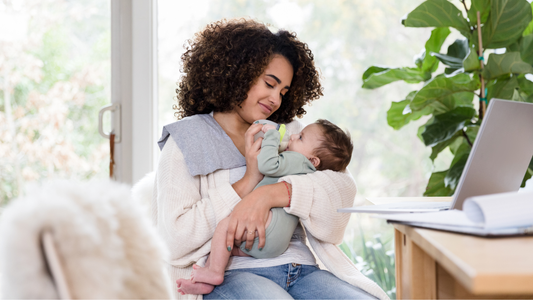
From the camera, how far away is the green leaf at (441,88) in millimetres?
1850

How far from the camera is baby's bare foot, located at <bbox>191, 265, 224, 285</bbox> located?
121cm

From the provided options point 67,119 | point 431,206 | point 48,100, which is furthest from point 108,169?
point 431,206

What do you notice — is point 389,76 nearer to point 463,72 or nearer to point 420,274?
point 463,72

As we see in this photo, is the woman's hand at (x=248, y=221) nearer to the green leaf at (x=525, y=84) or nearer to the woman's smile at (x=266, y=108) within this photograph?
the woman's smile at (x=266, y=108)

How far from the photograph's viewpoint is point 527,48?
6.35 feet

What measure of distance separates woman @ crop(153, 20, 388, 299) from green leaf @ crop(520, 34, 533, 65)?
1.13 metres

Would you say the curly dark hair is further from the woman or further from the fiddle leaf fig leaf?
the fiddle leaf fig leaf

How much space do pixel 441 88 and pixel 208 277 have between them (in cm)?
139

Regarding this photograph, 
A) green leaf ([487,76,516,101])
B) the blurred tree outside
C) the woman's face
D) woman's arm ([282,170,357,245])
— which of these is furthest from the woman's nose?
the blurred tree outside

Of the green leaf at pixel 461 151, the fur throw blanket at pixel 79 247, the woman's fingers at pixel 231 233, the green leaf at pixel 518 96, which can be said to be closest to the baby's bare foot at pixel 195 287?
the woman's fingers at pixel 231 233

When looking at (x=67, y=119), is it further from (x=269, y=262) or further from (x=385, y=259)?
(x=385, y=259)

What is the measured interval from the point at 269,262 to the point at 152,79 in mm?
1470

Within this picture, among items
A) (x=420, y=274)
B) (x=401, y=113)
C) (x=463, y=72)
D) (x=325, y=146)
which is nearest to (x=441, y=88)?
(x=463, y=72)

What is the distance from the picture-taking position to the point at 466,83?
6.21 feet
